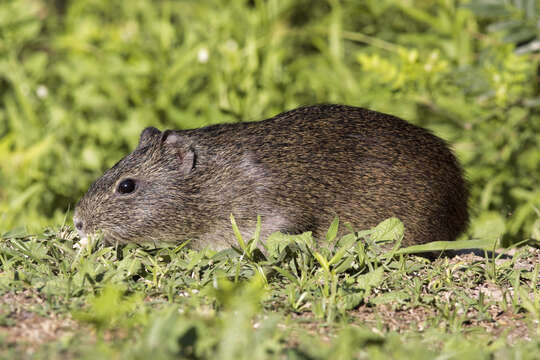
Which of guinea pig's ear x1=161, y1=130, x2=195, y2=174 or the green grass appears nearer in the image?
the green grass

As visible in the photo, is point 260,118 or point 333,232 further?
point 260,118

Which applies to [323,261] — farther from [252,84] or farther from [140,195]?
[252,84]

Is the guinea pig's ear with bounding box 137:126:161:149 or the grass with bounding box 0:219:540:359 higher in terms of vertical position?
the guinea pig's ear with bounding box 137:126:161:149

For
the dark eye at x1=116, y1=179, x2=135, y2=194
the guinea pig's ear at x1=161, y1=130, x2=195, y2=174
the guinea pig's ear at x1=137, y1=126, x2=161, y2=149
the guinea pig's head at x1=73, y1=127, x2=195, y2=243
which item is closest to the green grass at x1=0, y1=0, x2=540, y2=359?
the guinea pig's head at x1=73, y1=127, x2=195, y2=243

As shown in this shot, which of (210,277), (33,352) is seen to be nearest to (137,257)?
(210,277)

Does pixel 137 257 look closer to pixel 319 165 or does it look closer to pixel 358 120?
pixel 319 165

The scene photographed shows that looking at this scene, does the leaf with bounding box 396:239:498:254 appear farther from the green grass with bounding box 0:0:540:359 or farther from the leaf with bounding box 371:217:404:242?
the leaf with bounding box 371:217:404:242

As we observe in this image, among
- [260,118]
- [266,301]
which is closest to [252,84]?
[260,118]
